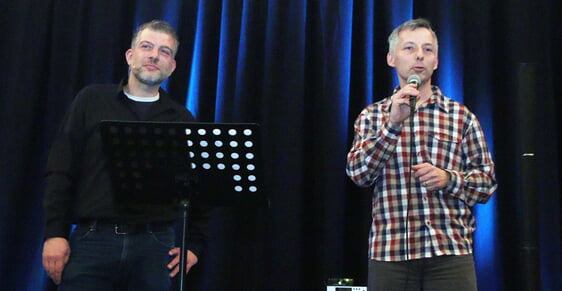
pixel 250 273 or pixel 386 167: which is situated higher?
pixel 386 167

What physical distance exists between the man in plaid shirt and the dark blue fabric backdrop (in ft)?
2.77

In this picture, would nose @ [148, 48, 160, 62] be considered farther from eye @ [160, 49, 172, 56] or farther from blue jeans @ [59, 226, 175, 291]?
blue jeans @ [59, 226, 175, 291]

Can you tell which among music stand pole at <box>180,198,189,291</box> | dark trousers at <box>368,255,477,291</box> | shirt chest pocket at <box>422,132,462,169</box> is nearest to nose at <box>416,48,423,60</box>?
shirt chest pocket at <box>422,132,462,169</box>

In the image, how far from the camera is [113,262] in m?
2.34

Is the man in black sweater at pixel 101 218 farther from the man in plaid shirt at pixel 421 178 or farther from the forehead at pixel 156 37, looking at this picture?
the man in plaid shirt at pixel 421 178

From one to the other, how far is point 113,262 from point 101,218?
18cm

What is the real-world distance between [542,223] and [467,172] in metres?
1.06

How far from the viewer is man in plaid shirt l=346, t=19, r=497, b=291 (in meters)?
2.12

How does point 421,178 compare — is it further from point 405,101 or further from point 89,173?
point 89,173

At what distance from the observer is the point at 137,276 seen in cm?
239

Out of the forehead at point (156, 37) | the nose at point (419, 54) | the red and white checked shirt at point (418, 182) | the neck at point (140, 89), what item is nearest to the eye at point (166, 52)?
the forehead at point (156, 37)

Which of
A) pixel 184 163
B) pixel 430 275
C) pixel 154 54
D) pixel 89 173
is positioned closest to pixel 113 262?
pixel 89 173

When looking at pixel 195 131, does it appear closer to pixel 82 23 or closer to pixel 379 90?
pixel 379 90

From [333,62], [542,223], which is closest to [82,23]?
[333,62]
